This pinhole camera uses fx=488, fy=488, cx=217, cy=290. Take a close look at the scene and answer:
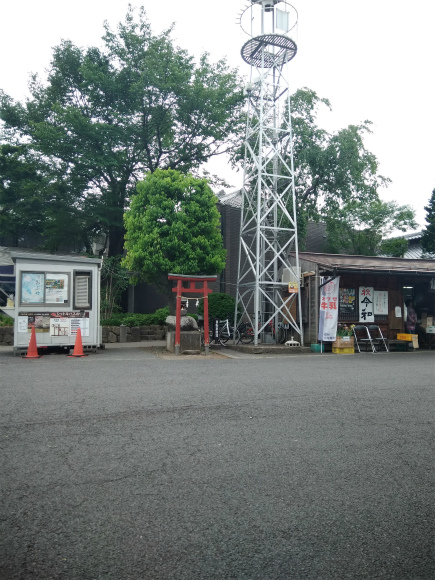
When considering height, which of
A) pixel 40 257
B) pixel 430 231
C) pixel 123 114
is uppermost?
pixel 123 114

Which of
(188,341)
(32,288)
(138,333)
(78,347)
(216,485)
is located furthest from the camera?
(138,333)

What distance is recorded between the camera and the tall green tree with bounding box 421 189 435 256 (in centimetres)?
3170

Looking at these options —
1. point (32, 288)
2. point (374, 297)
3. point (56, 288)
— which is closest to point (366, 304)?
point (374, 297)

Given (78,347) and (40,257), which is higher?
(40,257)

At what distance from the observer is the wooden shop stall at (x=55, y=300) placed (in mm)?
13805

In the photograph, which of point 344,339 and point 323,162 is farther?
point 323,162

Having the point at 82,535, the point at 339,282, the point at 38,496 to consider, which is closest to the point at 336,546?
the point at 82,535

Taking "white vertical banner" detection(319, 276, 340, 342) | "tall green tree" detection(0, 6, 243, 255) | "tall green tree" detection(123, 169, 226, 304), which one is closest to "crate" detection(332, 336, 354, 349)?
"white vertical banner" detection(319, 276, 340, 342)

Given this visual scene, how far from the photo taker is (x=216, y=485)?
377cm

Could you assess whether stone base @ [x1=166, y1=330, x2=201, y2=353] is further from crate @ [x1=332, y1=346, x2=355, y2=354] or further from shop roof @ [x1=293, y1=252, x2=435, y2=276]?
shop roof @ [x1=293, y1=252, x2=435, y2=276]

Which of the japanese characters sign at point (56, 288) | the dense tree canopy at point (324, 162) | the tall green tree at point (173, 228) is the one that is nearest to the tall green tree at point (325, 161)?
the dense tree canopy at point (324, 162)

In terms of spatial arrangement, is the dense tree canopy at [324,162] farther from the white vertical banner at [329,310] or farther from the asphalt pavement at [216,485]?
the asphalt pavement at [216,485]

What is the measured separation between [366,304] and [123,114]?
16090 mm

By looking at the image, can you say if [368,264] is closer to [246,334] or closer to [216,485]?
[246,334]
